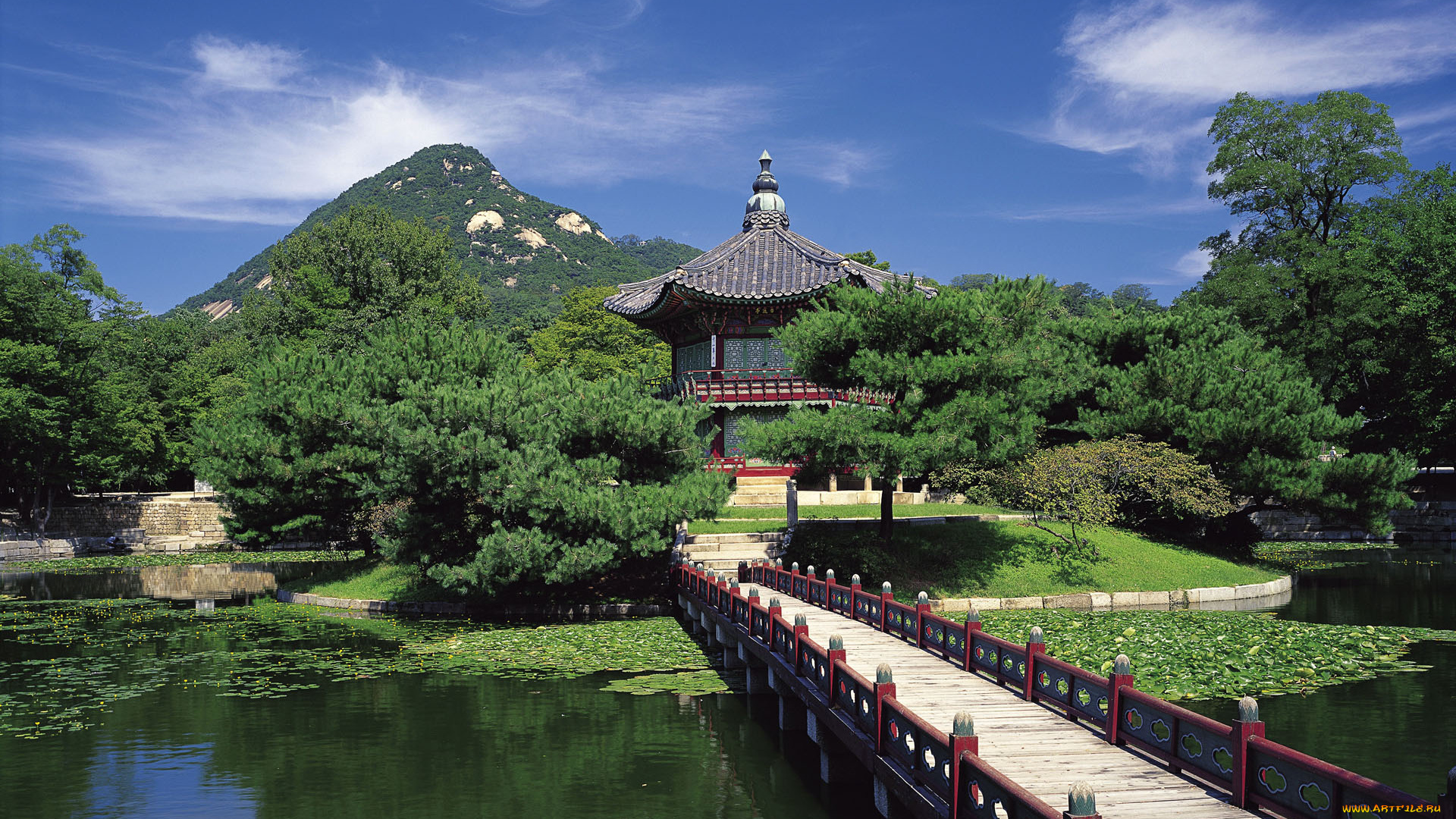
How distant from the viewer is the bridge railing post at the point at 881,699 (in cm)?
888

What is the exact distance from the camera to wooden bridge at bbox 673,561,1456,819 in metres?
6.48

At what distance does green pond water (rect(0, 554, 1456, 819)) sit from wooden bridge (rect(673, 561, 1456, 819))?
1.29 meters

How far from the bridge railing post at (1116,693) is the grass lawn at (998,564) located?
13279 mm

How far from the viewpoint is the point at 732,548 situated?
83.4ft

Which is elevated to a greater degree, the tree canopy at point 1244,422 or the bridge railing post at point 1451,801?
the tree canopy at point 1244,422

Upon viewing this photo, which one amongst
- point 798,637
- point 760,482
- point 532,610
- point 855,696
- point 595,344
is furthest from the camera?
point 595,344

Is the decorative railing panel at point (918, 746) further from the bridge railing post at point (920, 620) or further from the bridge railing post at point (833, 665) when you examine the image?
the bridge railing post at point (920, 620)

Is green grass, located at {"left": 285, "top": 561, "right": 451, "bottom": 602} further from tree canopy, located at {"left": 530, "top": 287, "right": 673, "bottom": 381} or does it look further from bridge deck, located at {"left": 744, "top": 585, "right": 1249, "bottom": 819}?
tree canopy, located at {"left": 530, "top": 287, "right": 673, "bottom": 381}

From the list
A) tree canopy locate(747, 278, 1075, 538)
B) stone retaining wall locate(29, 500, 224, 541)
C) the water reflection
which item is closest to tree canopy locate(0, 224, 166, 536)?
stone retaining wall locate(29, 500, 224, 541)

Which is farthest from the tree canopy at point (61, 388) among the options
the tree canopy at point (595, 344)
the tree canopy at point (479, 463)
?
the tree canopy at point (595, 344)

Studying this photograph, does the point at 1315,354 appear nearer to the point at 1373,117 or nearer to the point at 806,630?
the point at 1373,117

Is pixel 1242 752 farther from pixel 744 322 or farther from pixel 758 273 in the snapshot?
pixel 758 273

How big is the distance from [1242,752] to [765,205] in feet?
108

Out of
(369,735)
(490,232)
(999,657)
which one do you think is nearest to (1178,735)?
(999,657)
